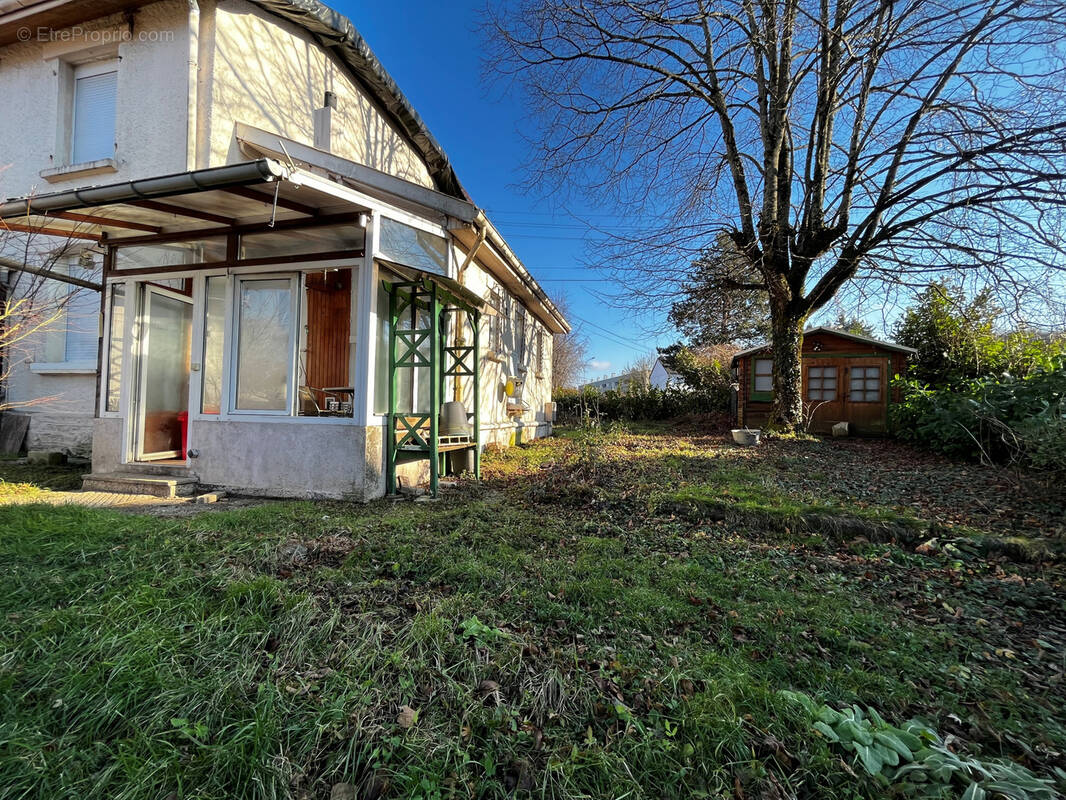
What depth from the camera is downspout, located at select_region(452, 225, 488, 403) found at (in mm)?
6183

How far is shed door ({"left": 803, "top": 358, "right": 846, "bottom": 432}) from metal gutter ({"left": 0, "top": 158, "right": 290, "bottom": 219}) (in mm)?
13816

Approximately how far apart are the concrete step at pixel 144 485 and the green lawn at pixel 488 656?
1362mm

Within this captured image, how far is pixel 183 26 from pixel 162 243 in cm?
261

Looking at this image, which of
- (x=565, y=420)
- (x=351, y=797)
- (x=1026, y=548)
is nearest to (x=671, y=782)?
(x=351, y=797)

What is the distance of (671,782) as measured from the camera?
1441 mm

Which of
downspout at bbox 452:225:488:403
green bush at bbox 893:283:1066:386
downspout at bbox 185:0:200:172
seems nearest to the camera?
downspout at bbox 185:0:200:172

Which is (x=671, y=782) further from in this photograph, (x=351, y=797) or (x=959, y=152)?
(x=959, y=152)

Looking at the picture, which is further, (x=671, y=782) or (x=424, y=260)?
(x=424, y=260)

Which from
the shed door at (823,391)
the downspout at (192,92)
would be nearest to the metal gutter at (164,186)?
the downspout at (192,92)

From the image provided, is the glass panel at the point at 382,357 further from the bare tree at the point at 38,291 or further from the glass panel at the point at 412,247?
the bare tree at the point at 38,291

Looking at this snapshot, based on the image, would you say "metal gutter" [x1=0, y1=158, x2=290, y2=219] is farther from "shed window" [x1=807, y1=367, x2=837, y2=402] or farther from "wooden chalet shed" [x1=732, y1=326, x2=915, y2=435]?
"shed window" [x1=807, y1=367, x2=837, y2=402]

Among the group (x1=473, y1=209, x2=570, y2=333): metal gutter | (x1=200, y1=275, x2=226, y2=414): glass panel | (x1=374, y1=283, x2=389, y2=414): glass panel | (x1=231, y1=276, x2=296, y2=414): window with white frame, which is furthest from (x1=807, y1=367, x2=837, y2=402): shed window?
(x1=200, y1=275, x2=226, y2=414): glass panel

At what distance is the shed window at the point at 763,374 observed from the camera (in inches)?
562

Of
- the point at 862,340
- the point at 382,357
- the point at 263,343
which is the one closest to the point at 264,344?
the point at 263,343
